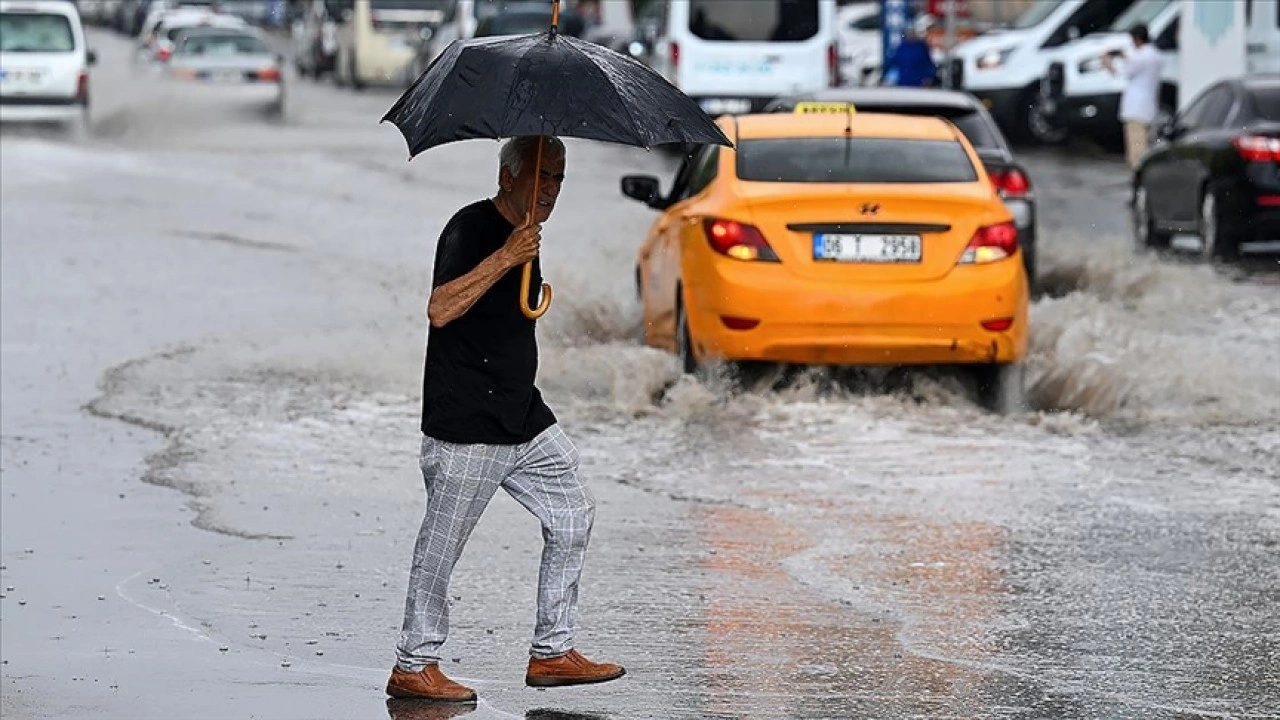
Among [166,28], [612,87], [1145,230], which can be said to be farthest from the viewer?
[166,28]

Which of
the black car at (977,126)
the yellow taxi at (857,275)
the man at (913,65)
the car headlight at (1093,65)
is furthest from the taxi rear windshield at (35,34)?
the yellow taxi at (857,275)

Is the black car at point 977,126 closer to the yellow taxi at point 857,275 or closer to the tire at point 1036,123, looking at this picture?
the yellow taxi at point 857,275

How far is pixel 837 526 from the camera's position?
9.58 metres

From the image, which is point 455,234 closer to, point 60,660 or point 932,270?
point 60,660

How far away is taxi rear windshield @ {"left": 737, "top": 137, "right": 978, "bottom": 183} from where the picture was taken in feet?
40.6

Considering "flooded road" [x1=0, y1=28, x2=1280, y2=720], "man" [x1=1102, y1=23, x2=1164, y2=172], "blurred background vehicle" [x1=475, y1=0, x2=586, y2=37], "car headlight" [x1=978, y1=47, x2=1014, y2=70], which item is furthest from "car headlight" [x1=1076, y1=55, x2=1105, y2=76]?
"flooded road" [x1=0, y1=28, x2=1280, y2=720]

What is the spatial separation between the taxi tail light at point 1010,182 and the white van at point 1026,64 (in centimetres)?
1656

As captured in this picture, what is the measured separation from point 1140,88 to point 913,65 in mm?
2596

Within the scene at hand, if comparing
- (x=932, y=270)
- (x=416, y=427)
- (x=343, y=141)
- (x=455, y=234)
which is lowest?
(x=343, y=141)

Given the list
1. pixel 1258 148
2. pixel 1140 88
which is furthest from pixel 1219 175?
pixel 1140 88

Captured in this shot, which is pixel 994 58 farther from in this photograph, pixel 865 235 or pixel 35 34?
pixel 865 235

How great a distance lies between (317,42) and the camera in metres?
57.6

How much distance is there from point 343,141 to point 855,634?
26.7 metres

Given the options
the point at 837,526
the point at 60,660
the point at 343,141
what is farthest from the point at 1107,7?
the point at 60,660
